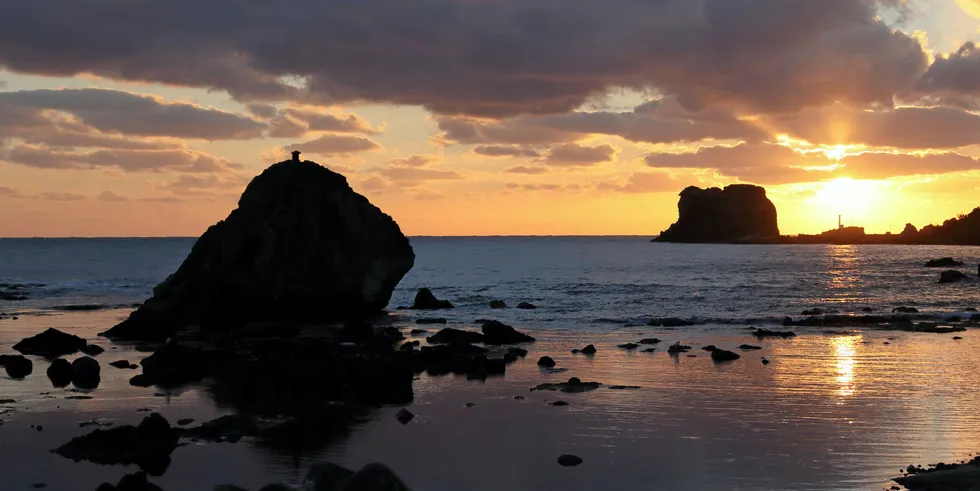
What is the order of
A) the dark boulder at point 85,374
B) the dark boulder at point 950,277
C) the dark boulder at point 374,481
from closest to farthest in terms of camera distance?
the dark boulder at point 374,481 < the dark boulder at point 85,374 < the dark boulder at point 950,277

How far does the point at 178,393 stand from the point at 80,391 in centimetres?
295

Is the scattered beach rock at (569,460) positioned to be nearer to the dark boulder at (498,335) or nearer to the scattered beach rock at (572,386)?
the scattered beach rock at (572,386)

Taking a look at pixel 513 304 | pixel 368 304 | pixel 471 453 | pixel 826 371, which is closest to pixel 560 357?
pixel 826 371

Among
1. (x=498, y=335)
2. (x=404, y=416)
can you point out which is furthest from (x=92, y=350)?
(x=404, y=416)

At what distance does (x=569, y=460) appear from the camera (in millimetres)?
17688

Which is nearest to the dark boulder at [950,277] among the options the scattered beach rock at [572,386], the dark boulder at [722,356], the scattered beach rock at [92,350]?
the dark boulder at [722,356]

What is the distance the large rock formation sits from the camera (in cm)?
5109

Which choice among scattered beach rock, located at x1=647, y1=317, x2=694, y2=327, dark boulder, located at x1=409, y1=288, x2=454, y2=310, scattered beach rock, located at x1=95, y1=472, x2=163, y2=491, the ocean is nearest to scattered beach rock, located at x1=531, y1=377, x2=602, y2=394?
the ocean

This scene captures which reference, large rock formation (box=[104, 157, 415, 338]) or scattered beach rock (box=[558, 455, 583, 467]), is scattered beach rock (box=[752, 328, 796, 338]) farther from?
scattered beach rock (box=[558, 455, 583, 467])

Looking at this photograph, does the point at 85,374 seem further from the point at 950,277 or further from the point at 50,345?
the point at 950,277

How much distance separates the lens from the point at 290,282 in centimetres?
5222

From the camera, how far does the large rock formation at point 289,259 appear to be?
5109 centimetres

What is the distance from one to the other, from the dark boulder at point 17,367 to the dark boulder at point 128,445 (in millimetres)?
11796

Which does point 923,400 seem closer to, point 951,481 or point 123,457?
point 951,481
